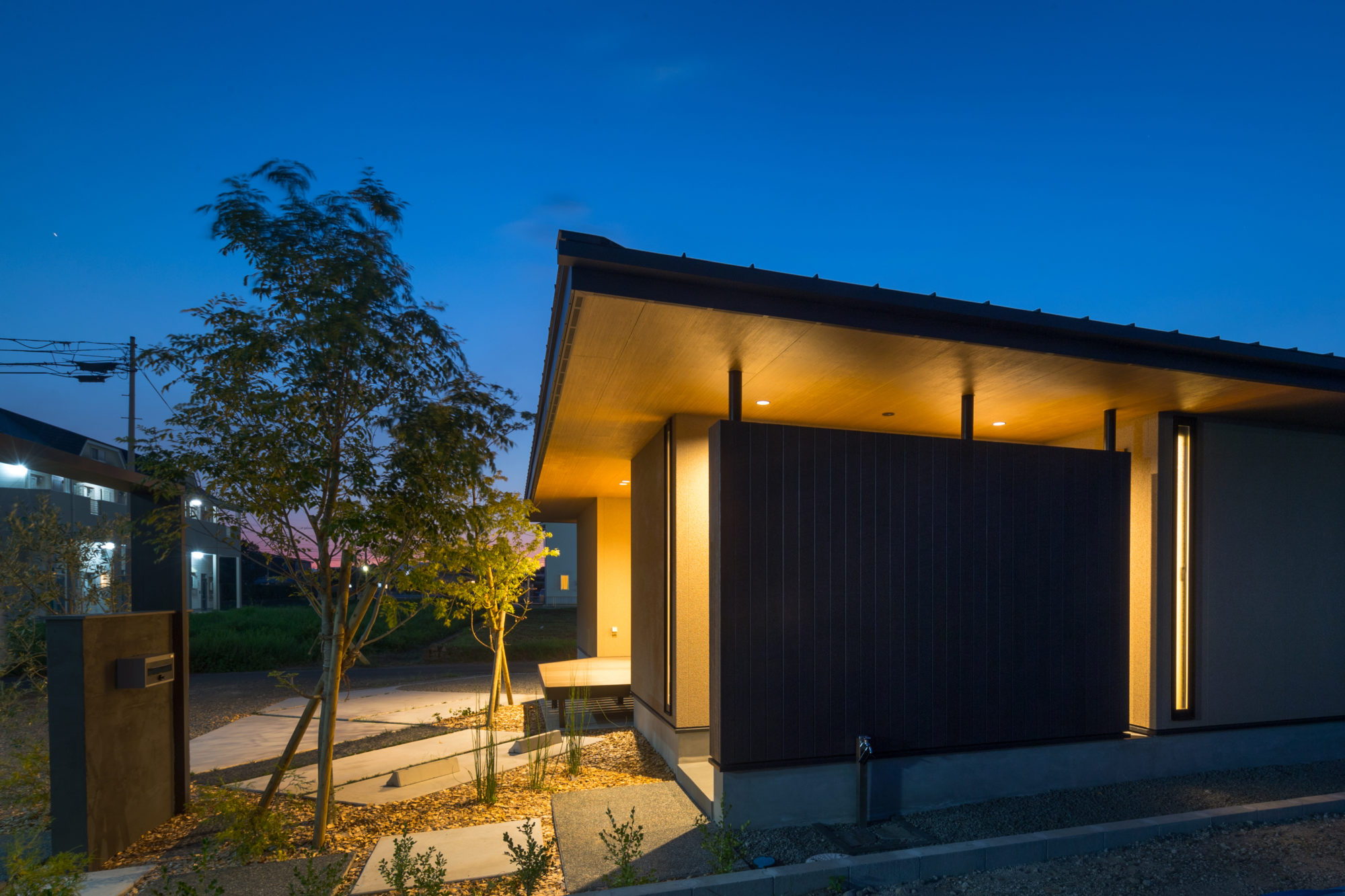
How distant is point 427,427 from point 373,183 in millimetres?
1596

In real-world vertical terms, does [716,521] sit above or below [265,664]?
above

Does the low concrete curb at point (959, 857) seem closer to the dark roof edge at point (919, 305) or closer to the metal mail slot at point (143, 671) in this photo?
the dark roof edge at point (919, 305)

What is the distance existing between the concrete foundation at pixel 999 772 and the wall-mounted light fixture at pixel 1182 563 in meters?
0.48

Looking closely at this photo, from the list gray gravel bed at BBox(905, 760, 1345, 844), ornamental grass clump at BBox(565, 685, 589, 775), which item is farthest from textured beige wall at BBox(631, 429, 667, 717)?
gray gravel bed at BBox(905, 760, 1345, 844)

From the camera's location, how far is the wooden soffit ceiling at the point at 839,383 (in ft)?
13.6

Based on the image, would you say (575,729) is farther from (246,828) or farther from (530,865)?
(530,865)

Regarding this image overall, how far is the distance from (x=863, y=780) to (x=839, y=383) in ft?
9.06

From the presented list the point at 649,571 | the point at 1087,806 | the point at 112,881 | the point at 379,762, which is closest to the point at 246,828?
the point at 112,881

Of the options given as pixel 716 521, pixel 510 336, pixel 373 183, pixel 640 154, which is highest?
pixel 510 336

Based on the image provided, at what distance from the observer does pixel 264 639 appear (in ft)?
48.2

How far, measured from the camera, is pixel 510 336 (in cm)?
10775

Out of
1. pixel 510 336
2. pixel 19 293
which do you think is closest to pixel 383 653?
pixel 19 293

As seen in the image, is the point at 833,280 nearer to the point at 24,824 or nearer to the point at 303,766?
the point at 24,824

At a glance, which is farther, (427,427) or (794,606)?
(794,606)
